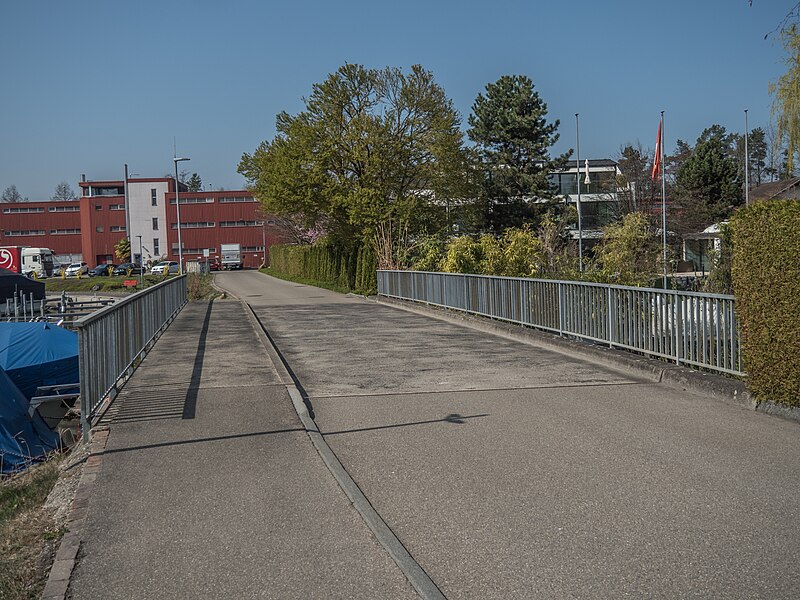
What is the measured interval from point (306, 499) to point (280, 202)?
36253 millimetres

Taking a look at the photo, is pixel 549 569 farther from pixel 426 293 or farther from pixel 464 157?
pixel 464 157

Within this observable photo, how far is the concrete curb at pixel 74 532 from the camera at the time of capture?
15.1 feet

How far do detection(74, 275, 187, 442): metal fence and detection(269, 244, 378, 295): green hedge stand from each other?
69.4 ft

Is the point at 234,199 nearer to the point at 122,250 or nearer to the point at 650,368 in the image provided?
the point at 122,250

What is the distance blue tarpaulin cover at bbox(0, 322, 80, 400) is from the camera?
1678 centimetres

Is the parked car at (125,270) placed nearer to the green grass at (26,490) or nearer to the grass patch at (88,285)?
the grass patch at (88,285)

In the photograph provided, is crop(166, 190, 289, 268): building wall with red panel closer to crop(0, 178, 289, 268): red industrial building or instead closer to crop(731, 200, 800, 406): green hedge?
crop(0, 178, 289, 268): red industrial building

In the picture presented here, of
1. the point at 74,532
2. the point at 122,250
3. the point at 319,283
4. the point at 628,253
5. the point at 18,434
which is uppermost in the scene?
the point at 122,250

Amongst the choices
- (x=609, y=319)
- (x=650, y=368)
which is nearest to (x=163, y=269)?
(x=609, y=319)

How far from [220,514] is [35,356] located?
1287 cm

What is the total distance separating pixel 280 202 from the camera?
41.5 meters

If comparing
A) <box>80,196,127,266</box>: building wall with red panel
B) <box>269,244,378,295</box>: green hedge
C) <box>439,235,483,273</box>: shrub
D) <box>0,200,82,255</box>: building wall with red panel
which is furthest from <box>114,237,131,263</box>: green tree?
<box>439,235,483,273</box>: shrub

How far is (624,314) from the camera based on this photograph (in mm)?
12922

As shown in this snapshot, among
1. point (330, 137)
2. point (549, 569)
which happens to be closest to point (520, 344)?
point (549, 569)
